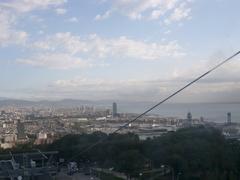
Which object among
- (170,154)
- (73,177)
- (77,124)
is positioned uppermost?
(77,124)

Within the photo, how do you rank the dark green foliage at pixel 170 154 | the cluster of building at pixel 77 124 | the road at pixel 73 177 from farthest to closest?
1. the cluster of building at pixel 77 124
2. the road at pixel 73 177
3. the dark green foliage at pixel 170 154

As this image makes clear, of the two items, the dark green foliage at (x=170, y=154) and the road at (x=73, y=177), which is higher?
the dark green foliage at (x=170, y=154)

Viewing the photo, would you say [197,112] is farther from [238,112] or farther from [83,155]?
[83,155]

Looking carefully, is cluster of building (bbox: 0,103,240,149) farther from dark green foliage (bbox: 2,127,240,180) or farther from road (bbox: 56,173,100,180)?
road (bbox: 56,173,100,180)

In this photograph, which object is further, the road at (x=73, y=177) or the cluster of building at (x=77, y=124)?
the cluster of building at (x=77, y=124)

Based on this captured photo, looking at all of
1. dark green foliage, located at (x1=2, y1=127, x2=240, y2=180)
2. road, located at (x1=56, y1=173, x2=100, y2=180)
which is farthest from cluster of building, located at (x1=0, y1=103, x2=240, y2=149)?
road, located at (x1=56, y1=173, x2=100, y2=180)

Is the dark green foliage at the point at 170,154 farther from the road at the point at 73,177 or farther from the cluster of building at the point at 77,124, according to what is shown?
the cluster of building at the point at 77,124

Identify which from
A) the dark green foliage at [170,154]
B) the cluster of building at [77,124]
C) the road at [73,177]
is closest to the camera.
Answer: the dark green foliage at [170,154]

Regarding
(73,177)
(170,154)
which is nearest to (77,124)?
(73,177)

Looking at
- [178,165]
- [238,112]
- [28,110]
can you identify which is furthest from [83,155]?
[28,110]

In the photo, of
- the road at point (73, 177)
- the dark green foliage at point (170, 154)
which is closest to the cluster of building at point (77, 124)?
the dark green foliage at point (170, 154)

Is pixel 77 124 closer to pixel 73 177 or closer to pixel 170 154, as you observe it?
pixel 73 177
